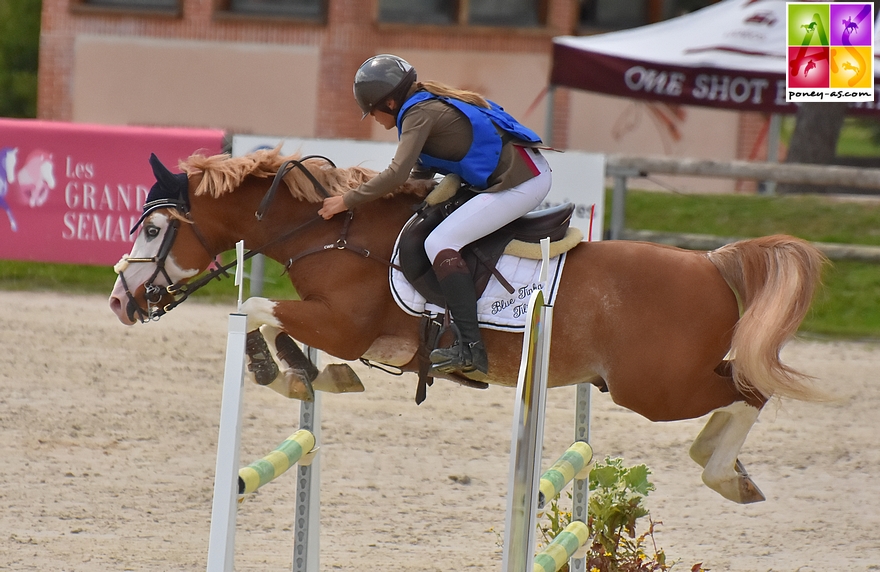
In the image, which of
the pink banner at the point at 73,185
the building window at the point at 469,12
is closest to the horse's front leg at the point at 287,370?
the pink banner at the point at 73,185

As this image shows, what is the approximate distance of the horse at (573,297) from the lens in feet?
12.4

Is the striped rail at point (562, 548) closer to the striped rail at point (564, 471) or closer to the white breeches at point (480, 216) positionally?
the striped rail at point (564, 471)

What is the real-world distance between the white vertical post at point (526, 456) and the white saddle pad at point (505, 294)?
2.07ft

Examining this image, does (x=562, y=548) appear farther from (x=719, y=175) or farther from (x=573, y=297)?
(x=719, y=175)

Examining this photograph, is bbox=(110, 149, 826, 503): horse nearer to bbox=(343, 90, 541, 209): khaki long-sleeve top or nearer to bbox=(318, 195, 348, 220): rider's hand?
bbox=(318, 195, 348, 220): rider's hand

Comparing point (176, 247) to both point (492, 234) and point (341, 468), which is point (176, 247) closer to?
point (492, 234)

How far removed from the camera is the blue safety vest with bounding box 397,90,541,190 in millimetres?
3746

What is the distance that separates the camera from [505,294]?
384 centimetres

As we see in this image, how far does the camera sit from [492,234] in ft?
12.9

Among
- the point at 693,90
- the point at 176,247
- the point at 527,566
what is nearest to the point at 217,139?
the point at 693,90

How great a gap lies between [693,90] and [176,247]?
756 cm

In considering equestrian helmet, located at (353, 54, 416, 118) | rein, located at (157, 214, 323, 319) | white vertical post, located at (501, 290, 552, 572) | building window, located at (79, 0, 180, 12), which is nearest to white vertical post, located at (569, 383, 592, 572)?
white vertical post, located at (501, 290, 552, 572)

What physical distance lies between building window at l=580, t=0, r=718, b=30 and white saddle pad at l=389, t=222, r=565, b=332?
11191 mm

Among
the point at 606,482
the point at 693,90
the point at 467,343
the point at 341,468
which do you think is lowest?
the point at 341,468
